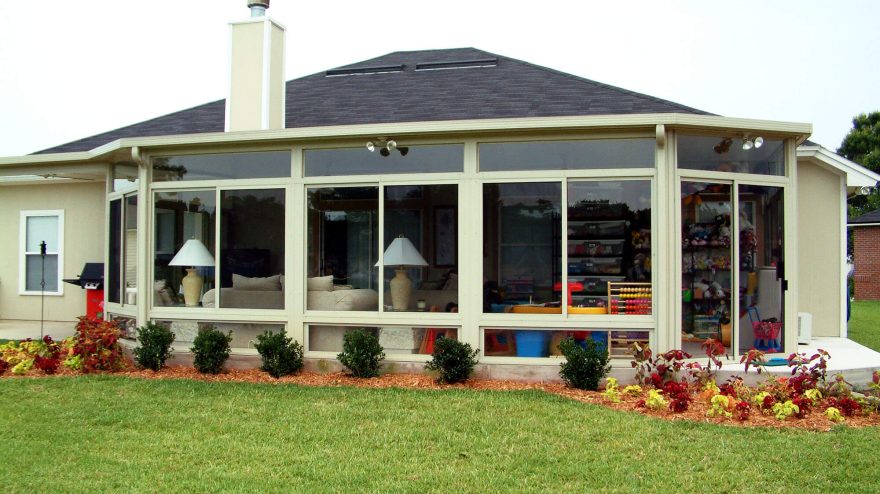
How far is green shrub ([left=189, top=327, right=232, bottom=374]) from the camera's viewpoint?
27.2 feet

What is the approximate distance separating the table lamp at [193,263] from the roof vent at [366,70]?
6.08 m

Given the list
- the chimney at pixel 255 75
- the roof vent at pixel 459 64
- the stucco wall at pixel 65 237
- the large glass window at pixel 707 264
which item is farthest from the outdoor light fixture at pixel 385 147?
the stucco wall at pixel 65 237

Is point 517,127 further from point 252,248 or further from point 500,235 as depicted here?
point 252,248

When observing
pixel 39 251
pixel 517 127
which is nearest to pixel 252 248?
pixel 517 127

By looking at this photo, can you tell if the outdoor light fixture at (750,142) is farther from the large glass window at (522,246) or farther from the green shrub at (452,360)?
the green shrub at (452,360)

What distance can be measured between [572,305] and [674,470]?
2.97 meters

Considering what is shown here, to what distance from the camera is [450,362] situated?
7680 millimetres

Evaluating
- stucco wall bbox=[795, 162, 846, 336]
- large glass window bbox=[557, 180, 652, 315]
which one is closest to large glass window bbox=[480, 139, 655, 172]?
large glass window bbox=[557, 180, 652, 315]

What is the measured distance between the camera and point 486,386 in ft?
25.2

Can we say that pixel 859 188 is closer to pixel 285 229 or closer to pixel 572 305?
pixel 572 305

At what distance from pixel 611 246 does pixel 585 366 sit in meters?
1.26

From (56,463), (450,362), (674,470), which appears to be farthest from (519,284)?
(56,463)

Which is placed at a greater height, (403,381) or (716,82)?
(716,82)

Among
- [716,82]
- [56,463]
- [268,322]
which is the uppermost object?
[716,82]
